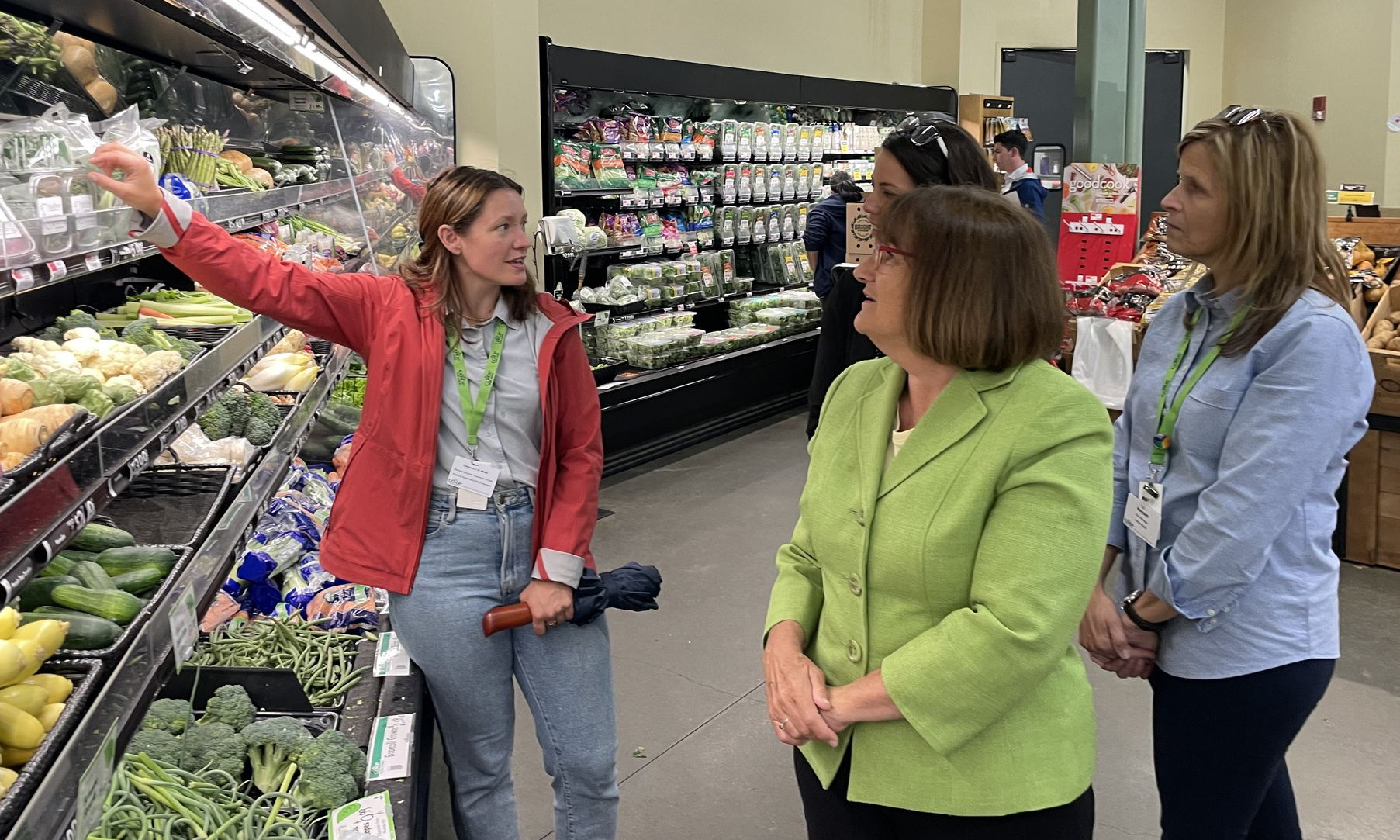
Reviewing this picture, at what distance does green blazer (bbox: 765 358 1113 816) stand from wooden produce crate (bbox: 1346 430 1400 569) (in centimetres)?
392

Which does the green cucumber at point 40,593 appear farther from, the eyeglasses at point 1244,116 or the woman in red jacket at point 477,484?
the eyeglasses at point 1244,116

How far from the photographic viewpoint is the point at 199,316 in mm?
2918

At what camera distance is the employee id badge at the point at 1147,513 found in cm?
194

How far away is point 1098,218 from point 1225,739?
12.4 feet

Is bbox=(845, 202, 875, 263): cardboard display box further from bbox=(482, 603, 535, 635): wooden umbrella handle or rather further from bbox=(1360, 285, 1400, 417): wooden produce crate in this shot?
bbox=(1360, 285, 1400, 417): wooden produce crate

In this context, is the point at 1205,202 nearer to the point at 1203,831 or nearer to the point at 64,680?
the point at 1203,831

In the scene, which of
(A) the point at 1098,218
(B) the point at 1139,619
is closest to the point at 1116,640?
(B) the point at 1139,619

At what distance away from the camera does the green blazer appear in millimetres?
1449

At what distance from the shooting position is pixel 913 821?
5.14ft

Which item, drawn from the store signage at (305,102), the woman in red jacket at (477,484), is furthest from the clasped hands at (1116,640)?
the store signage at (305,102)

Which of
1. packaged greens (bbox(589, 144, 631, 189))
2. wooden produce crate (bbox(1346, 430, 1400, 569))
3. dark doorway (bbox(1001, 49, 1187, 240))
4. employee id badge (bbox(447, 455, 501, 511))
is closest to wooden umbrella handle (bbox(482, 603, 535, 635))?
employee id badge (bbox(447, 455, 501, 511))

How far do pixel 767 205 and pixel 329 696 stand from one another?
6.55 meters

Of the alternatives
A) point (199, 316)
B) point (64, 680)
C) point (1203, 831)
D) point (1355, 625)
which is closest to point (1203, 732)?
point (1203, 831)

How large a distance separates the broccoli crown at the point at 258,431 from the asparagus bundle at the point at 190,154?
64cm
